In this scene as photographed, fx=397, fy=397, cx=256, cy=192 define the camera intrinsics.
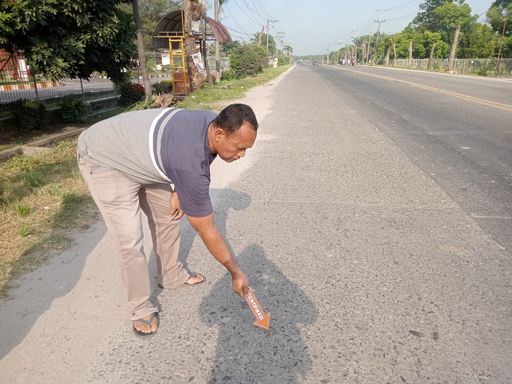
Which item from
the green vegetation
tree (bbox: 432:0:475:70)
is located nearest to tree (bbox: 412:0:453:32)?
the green vegetation

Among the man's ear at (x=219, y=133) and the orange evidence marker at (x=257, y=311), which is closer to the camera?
the man's ear at (x=219, y=133)

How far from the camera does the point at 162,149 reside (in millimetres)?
2037

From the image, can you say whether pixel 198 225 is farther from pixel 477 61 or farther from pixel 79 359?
pixel 477 61

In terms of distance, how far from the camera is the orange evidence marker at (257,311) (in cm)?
222

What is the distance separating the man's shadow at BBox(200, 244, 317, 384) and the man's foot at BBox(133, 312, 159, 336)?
0.31 meters

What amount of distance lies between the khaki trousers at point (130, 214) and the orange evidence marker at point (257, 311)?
667 mm

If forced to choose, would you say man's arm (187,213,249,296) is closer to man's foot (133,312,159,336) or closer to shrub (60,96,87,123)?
man's foot (133,312,159,336)

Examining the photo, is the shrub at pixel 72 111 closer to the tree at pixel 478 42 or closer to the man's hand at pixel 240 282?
the man's hand at pixel 240 282

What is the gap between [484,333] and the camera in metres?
2.38

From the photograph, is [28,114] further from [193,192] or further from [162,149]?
[193,192]

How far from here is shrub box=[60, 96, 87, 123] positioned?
10.4 m

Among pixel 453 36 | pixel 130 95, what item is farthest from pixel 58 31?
pixel 453 36

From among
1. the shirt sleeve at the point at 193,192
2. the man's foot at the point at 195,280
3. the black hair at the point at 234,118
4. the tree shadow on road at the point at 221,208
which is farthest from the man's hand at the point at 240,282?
the tree shadow on road at the point at 221,208

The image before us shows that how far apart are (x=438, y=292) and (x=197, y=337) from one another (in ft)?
5.52
